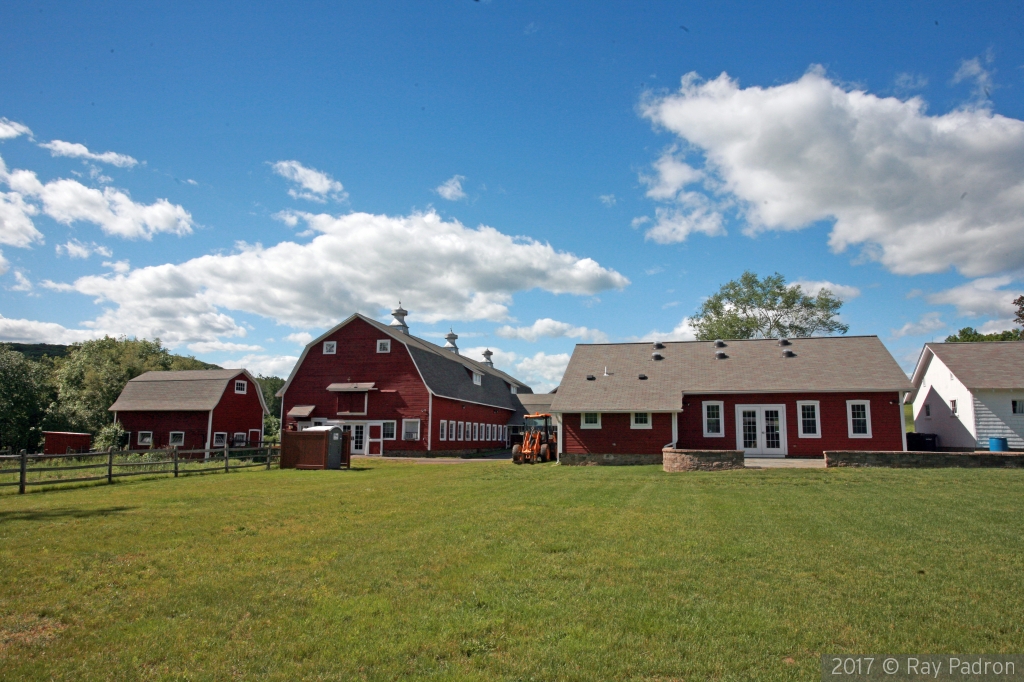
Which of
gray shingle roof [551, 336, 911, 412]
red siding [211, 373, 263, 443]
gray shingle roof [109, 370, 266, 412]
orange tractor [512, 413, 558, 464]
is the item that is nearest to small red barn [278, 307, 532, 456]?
red siding [211, 373, 263, 443]

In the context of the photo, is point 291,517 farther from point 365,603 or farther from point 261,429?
point 261,429

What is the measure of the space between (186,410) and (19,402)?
1737 cm

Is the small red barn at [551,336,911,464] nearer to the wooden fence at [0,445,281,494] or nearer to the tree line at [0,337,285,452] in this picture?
the wooden fence at [0,445,281,494]

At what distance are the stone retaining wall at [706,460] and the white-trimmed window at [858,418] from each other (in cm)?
865

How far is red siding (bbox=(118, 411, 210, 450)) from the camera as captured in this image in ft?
125

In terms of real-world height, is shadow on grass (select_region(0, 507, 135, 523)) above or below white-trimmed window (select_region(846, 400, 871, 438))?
below

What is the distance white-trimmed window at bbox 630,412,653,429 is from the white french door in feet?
13.4

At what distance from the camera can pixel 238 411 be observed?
4066 centimetres

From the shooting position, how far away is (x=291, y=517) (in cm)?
1105

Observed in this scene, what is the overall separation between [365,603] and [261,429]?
41.2 m

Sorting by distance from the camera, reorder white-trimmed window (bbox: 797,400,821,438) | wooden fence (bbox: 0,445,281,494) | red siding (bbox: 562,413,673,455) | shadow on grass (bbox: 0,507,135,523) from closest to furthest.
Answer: shadow on grass (bbox: 0,507,135,523)
wooden fence (bbox: 0,445,281,494)
red siding (bbox: 562,413,673,455)
white-trimmed window (bbox: 797,400,821,438)

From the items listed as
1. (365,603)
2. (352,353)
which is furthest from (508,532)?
(352,353)

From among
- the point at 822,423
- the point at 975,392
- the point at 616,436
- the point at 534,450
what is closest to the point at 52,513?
the point at 534,450

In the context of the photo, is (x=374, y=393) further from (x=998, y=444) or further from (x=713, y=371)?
(x=998, y=444)
